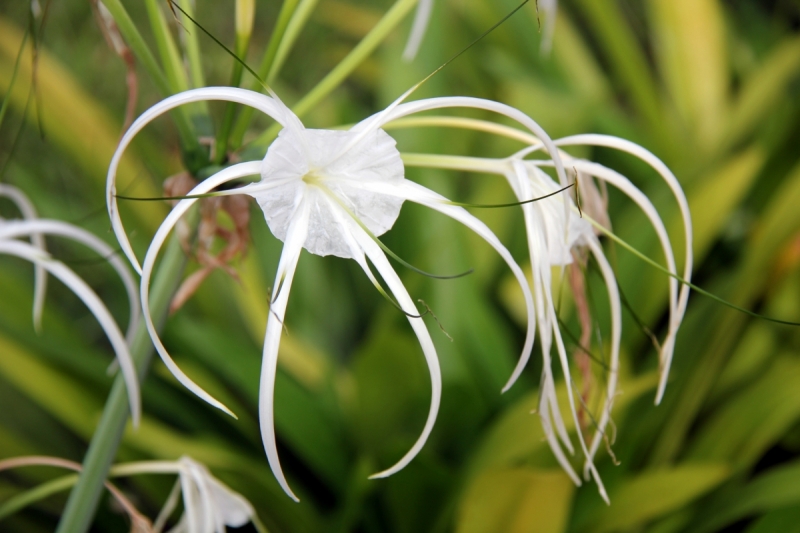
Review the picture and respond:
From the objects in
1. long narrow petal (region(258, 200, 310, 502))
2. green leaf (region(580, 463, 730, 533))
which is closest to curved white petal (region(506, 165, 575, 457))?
long narrow petal (region(258, 200, 310, 502))

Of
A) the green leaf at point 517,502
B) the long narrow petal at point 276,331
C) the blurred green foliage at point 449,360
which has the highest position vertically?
the blurred green foliage at point 449,360

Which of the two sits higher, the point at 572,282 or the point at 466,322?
the point at 466,322

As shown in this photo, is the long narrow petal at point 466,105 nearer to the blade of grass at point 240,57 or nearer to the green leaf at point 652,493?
the blade of grass at point 240,57

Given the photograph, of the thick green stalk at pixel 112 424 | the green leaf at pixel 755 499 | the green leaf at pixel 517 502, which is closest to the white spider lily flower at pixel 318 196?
the thick green stalk at pixel 112 424

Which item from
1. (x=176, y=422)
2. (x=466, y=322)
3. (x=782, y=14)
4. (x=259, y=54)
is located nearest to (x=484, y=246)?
(x=466, y=322)

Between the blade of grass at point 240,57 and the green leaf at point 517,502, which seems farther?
the green leaf at point 517,502

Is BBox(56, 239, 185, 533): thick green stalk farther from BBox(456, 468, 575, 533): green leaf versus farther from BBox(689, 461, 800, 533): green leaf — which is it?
BBox(689, 461, 800, 533): green leaf

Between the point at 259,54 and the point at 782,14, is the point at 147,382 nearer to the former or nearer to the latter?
the point at 259,54
